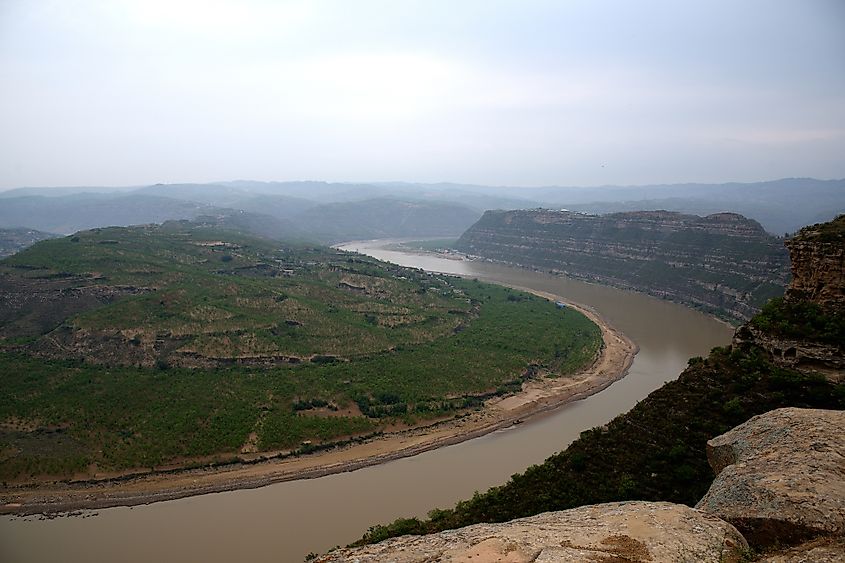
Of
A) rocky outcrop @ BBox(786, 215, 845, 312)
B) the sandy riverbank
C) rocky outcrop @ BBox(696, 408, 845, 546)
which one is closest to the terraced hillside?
the sandy riverbank

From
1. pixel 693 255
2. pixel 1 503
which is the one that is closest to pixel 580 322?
pixel 693 255

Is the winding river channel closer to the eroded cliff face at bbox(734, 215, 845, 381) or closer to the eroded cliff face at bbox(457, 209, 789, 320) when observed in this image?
the eroded cliff face at bbox(734, 215, 845, 381)

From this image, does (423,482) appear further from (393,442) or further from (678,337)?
(678,337)

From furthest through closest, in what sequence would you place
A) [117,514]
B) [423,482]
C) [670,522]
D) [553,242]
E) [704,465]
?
[553,242]
[423,482]
[117,514]
[704,465]
[670,522]

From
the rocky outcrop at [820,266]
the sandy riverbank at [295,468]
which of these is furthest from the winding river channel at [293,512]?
the rocky outcrop at [820,266]

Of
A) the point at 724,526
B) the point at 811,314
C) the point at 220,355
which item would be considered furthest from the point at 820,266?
the point at 220,355
